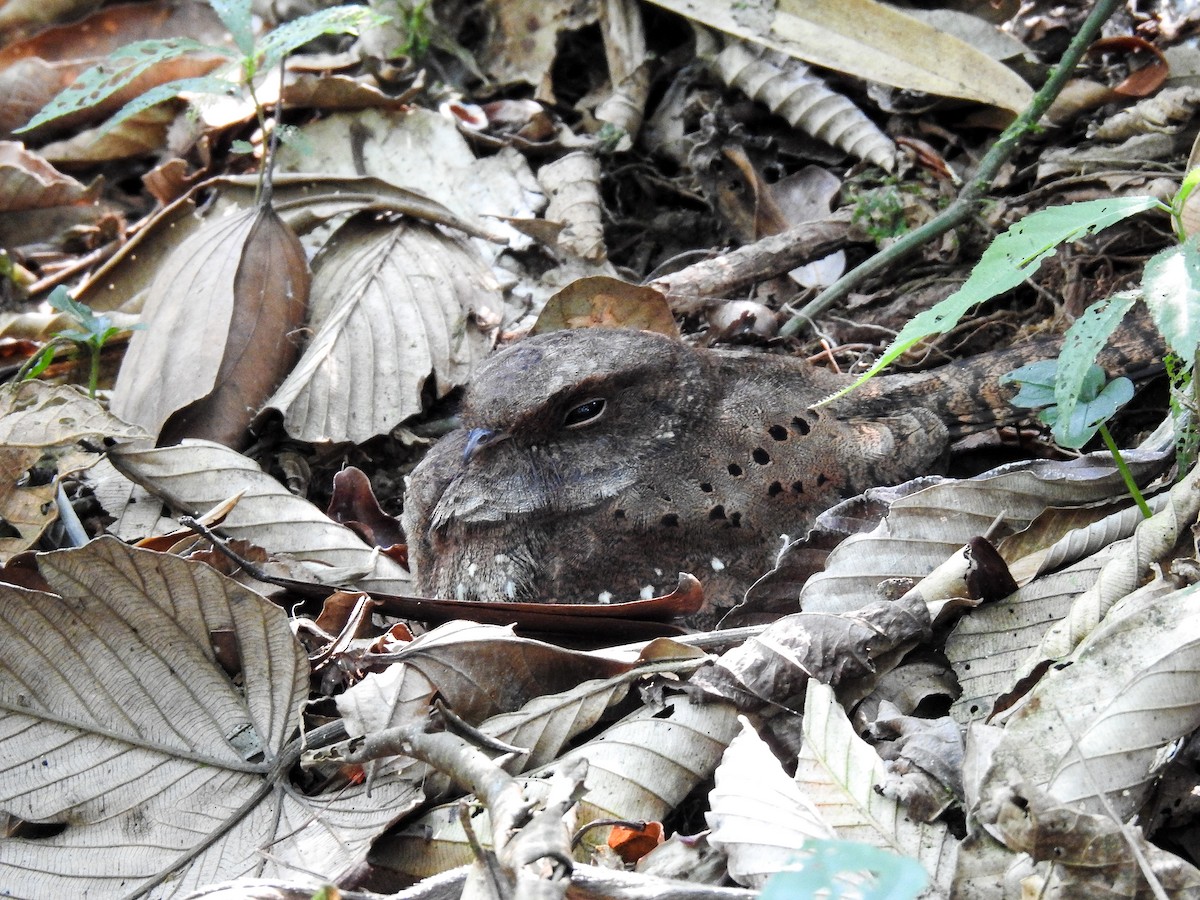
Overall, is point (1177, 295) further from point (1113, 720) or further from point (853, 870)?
point (853, 870)

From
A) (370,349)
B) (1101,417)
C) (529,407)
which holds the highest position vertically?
(1101,417)

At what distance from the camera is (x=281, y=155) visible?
485cm

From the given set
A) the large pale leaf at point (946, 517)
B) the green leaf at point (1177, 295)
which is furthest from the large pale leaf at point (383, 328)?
the green leaf at point (1177, 295)

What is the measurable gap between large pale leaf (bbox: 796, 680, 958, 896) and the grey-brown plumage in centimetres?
89

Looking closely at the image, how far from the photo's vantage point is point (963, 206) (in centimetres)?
382

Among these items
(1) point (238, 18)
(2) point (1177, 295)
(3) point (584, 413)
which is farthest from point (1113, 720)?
(1) point (238, 18)

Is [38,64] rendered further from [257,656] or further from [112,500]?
[257,656]

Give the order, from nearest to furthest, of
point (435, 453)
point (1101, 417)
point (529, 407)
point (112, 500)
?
1. point (1101, 417)
2. point (529, 407)
3. point (435, 453)
4. point (112, 500)

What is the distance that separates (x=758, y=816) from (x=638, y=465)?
1307mm

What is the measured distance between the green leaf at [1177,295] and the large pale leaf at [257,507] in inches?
85.1

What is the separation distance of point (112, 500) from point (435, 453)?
108 centimetres

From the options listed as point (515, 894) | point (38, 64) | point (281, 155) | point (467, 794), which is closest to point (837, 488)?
point (467, 794)

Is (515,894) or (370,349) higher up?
(515,894)

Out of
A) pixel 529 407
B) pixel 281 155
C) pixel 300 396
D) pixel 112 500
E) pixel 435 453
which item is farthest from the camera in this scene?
pixel 281 155
